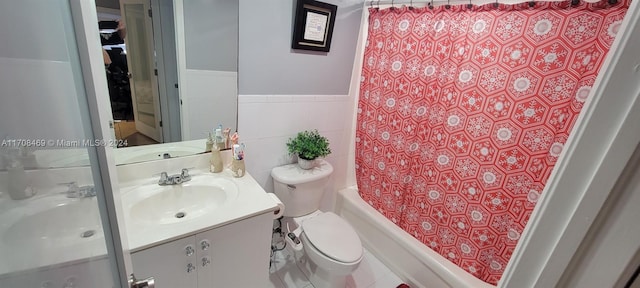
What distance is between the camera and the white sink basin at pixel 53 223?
0.96ft

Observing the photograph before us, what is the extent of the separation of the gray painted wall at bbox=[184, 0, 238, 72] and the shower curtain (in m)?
0.95

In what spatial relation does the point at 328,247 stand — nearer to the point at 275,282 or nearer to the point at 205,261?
the point at 275,282

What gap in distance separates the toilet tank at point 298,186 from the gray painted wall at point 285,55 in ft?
1.69

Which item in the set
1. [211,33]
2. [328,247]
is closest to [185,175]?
[211,33]

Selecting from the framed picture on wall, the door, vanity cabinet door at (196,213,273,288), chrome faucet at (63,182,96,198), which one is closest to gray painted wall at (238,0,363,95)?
the framed picture on wall

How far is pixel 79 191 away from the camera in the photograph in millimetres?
431

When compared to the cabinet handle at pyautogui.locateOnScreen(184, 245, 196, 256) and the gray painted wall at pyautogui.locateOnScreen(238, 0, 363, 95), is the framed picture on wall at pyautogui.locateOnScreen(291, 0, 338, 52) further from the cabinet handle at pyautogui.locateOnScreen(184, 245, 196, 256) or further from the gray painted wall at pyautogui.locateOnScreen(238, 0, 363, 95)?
the cabinet handle at pyautogui.locateOnScreen(184, 245, 196, 256)

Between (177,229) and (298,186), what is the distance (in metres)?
0.75

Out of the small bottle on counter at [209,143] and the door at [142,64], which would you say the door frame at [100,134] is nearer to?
the door at [142,64]

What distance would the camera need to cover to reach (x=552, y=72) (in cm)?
107

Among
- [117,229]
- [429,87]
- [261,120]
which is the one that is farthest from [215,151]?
[429,87]

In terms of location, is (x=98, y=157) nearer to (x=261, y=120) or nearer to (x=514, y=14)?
(x=261, y=120)

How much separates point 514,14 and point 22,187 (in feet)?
5.40

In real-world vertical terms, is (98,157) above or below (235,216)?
above
